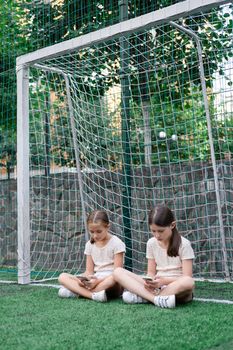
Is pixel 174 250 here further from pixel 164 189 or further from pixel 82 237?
pixel 82 237

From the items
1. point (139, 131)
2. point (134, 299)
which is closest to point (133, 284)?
point (134, 299)

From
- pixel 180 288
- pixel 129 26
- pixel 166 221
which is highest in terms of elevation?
pixel 129 26

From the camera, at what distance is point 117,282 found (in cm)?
360

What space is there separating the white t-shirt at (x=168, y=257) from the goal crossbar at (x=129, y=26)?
142cm

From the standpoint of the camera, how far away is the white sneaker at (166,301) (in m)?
3.25

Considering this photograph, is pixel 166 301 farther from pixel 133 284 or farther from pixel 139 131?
pixel 139 131

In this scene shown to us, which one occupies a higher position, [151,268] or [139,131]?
[139,131]

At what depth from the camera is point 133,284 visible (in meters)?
3.44

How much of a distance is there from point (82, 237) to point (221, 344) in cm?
356

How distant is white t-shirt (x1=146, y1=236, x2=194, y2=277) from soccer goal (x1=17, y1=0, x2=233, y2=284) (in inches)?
42.0

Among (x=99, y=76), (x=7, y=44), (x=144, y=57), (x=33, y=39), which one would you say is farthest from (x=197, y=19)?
(x=7, y=44)

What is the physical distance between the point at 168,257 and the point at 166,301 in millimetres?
369

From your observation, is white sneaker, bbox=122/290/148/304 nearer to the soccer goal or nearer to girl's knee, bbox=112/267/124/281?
girl's knee, bbox=112/267/124/281

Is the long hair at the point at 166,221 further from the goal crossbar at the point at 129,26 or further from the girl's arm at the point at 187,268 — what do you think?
the goal crossbar at the point at 129,26
